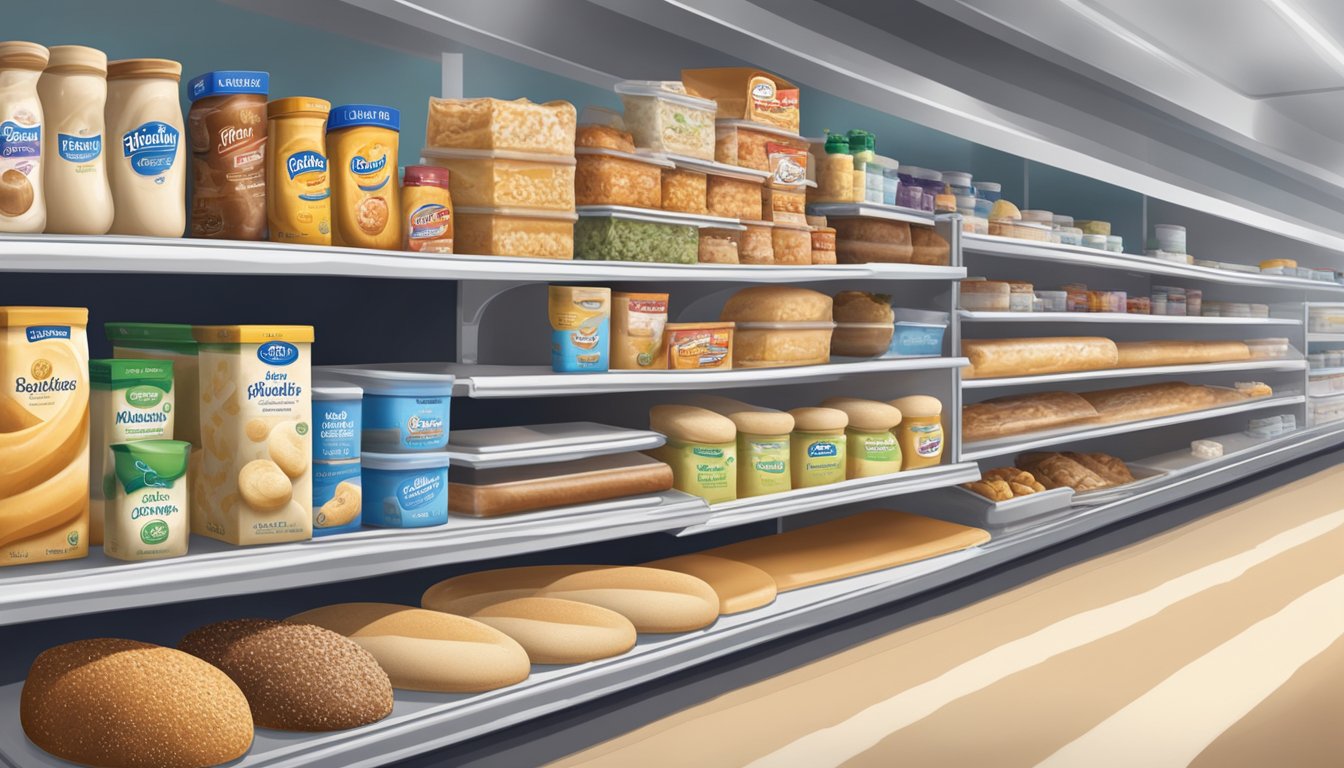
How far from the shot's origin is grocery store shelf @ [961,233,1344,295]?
361 centimetres

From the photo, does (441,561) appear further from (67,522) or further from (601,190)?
(601,190)

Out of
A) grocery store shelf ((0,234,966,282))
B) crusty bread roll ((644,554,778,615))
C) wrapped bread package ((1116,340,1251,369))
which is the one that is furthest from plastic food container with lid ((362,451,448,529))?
wrapped bread package ((1116,340,1251,369))

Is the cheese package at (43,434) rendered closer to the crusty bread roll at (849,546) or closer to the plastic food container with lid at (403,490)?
the plastic food container with lid at (403,490)

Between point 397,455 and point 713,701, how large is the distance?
965 millimetres

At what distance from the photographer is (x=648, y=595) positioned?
2504mm

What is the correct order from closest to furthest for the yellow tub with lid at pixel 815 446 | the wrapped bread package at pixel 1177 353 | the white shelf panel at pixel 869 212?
the yellow tub with lid at pixel 815 446 < the white shelf panel at pixel 869 212 < the wrapped bread package at pixel 1177 353

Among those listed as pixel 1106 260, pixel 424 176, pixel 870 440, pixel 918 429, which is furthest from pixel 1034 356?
pixel 424 176

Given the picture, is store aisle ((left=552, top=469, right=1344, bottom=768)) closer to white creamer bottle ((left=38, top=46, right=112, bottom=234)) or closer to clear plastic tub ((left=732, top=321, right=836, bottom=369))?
clear plastic tub ((left=732, top=321, right=836, bottom=369))

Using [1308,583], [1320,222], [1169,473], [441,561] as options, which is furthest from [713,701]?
[1320,222]

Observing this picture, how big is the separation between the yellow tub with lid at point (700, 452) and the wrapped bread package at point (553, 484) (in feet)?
0.34

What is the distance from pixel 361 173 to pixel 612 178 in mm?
646

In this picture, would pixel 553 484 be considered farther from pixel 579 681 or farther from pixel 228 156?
pixel 228 156

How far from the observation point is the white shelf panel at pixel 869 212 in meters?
3.19

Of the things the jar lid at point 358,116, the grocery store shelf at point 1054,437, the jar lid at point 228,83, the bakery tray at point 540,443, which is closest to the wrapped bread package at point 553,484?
the bakery tray at point 540,443
